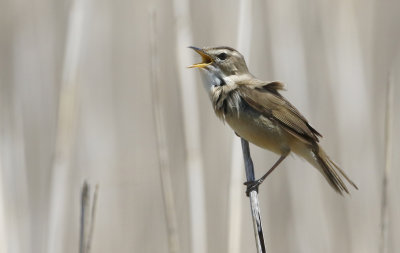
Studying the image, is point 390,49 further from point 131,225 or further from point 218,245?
point 131,225

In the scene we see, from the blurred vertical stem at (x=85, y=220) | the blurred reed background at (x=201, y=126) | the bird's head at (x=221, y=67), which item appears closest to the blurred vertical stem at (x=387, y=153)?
the bird's head at (x=221, y=67)

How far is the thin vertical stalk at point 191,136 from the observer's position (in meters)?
2.43

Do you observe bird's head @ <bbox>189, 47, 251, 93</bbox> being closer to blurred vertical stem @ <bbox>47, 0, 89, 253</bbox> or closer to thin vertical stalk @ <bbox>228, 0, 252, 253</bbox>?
thin vertical stalk @ <bbox>228, 0, 252, 253</bbox>

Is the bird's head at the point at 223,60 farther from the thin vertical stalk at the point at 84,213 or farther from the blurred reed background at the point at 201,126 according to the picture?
the thin vertical stalk at the point at 84,213

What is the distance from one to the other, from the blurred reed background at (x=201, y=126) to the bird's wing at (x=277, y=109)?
346mm

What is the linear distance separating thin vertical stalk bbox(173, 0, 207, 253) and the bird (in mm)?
89

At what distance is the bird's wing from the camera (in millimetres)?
2396

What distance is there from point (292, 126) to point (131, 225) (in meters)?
1.14

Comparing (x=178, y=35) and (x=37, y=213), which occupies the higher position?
(x=178, y=35)

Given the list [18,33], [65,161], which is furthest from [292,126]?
[18,33]

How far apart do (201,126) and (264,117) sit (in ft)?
2.77

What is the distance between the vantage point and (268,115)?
245 cm

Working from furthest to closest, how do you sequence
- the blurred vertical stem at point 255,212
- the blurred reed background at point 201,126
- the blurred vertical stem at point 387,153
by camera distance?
1. the blurred reed background at point 201,126
2. the blurred vertical stem at point 387,153
3. the blurred vertical stem at point 255,212

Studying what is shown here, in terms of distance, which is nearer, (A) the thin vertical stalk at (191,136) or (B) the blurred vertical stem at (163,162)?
(B) the blurred vertical stem at (163,162)
